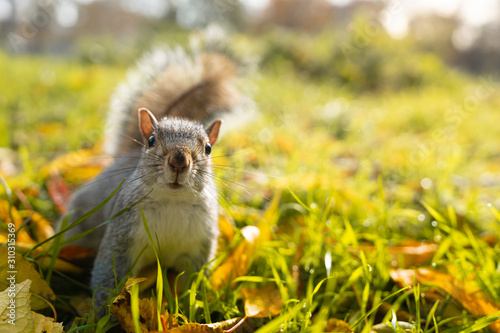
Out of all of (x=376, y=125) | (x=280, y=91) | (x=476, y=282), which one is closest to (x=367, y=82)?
(x=280, y=91)

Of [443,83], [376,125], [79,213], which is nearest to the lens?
[79,213]

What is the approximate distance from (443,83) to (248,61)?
6.74 m

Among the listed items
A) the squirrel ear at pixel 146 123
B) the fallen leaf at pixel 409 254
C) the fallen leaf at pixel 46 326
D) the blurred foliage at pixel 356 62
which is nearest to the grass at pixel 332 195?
the fallen leaf at pixel 409 254

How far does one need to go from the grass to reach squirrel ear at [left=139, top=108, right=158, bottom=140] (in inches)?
12.3

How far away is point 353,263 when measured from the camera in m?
1.17

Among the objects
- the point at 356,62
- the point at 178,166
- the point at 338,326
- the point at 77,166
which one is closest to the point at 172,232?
the point at 178,166

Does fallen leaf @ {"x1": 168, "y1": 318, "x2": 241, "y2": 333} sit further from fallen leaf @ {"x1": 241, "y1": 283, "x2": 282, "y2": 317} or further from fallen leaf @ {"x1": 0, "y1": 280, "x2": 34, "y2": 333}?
fallen leaf @ {"x1": 0, "y1": 280, "x2": 34, "y2": 333}

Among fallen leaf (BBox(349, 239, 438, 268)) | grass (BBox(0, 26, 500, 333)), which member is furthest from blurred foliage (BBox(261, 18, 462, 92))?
fallen leaf (BBox(349, 239, 438, 268))

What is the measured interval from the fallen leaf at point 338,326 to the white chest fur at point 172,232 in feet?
1.41

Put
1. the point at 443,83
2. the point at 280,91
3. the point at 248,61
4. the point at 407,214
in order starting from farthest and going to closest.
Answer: the point at 443,83 → the point at 280,91 → the point at 248,61 → the point at 407,214

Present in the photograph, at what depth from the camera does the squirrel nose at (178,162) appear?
925mm

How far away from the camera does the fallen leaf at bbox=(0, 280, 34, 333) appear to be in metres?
0.72

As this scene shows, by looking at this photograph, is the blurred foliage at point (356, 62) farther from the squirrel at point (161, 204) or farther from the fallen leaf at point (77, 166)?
the squirrel at point (161, 204)

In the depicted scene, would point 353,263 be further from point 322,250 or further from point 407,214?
point 407,214
